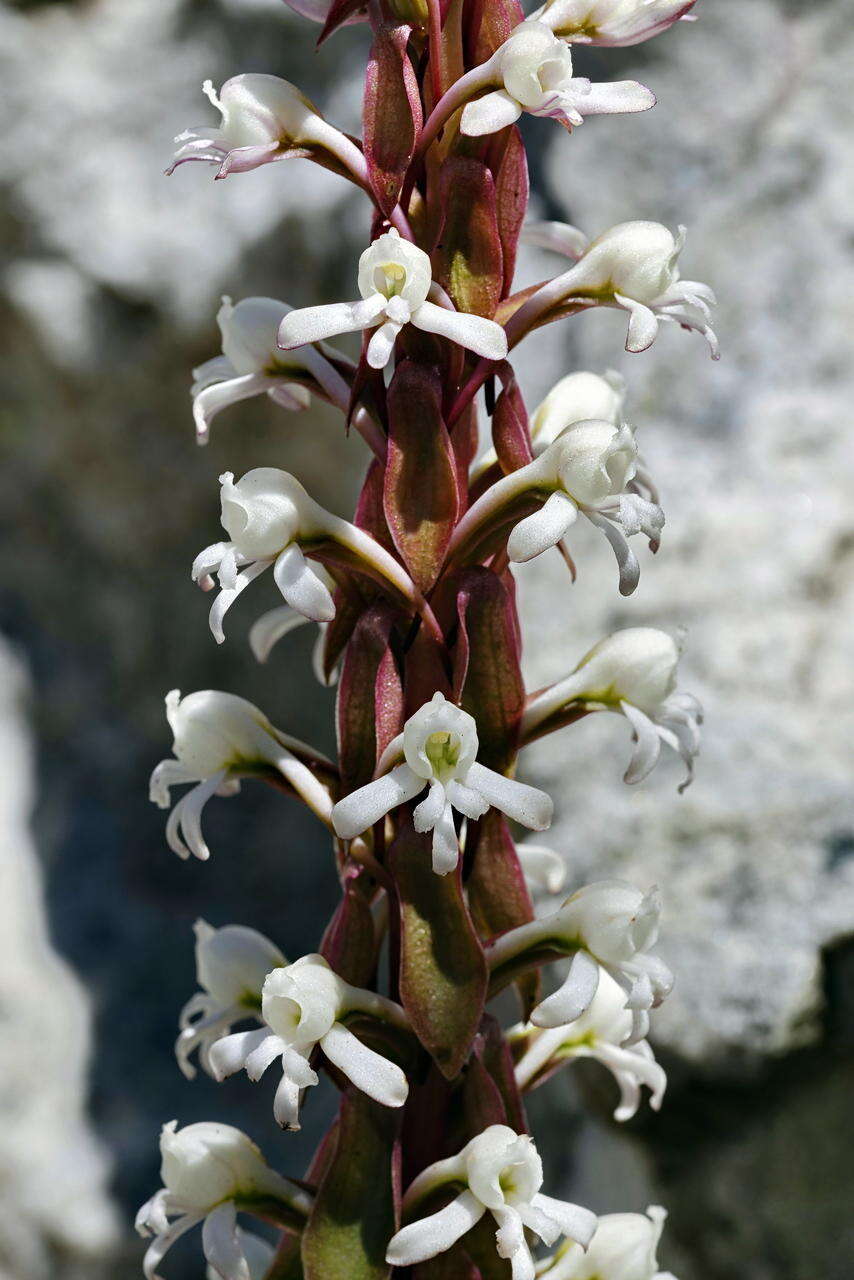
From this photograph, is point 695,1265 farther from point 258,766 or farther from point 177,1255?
point 258,766

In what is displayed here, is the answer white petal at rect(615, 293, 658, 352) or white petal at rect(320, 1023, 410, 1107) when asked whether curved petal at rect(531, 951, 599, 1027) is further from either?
white petal at rect(615, 293, 658, 352)

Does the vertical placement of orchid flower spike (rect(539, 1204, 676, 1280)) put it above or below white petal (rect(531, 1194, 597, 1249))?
below

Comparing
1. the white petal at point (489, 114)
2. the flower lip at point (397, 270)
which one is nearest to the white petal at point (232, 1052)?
the flower lip at point (397, 270)

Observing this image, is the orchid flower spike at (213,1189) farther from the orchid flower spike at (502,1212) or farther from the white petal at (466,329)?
the white petal at (466,329)

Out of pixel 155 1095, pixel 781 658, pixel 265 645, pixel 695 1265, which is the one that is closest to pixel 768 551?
pixel 781 658

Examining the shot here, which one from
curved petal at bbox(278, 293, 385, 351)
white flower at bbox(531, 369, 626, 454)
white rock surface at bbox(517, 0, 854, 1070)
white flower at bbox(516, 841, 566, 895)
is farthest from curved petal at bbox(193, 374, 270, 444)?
white rock surface at bbox(517, 0, 854, 1070)

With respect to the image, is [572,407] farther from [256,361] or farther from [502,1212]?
[502,1212]
